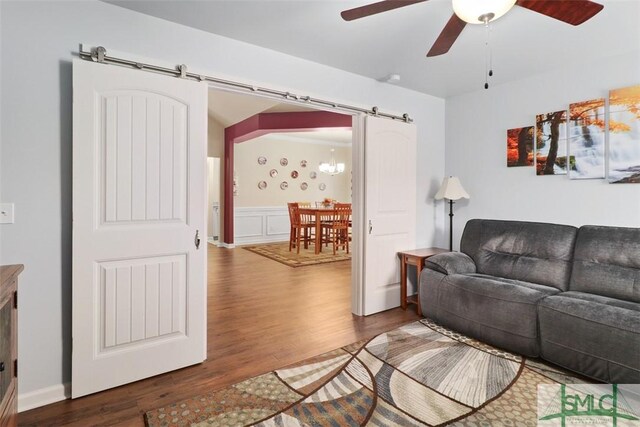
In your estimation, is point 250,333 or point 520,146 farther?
point 520,146

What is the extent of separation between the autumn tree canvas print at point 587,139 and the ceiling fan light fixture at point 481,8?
6.96ft

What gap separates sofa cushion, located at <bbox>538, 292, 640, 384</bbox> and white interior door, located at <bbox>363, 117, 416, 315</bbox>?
4.85 ft

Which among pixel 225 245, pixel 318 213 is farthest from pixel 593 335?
pixel 225 245

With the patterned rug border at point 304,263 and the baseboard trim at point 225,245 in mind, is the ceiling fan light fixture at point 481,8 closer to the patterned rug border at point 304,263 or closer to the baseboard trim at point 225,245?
the patterned rug border at point 304,263

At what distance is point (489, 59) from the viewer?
9.82 feet

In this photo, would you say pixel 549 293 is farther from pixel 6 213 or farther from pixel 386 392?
pixel 6 213

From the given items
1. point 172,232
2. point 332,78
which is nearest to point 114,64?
point 172,232

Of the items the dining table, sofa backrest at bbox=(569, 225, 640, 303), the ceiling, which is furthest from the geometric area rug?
the dining table

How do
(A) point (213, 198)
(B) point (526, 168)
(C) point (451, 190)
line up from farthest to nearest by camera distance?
1. (A) point (213, 198)
2. (C) point (451, 190)
3. (B) point (526, 168)

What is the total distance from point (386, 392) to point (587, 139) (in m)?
2.84

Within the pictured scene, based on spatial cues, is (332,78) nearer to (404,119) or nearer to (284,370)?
(404,119)

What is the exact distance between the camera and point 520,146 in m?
3.53

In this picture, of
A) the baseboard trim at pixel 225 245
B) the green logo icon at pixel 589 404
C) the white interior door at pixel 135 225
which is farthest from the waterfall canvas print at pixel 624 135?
the baseboard trim at pixel 225 245

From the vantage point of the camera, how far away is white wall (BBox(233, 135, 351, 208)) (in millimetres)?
8141
